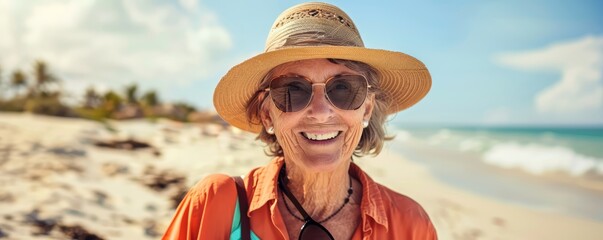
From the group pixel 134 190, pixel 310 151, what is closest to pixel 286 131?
pixel 310 151

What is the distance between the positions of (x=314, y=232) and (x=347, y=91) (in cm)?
61

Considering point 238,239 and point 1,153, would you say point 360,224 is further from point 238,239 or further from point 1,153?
point 1,153

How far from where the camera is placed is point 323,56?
6.91 ft

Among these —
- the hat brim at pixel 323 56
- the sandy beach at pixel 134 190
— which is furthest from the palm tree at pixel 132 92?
the hat brim at pixel 323 56

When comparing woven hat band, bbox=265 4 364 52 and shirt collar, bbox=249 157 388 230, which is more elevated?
woven hat band, bbox=265 4 364 52

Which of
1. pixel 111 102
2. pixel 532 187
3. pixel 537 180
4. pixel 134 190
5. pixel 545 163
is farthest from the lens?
pixel 111 102

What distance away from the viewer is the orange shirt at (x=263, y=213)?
201cm

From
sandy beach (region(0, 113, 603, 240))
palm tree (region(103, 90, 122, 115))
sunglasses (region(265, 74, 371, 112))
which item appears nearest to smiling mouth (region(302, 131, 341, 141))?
sunglasses (region(265, 74, 371, 112))

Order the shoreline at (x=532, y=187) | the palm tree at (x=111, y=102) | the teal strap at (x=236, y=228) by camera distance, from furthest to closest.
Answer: the palm tree at (x=111, y=102) → the shoreline at (x=532, y=187) → the teal strap at (x=236, y=228)

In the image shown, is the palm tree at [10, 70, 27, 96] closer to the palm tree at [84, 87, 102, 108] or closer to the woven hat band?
the palm tree at [84, 87, 102, 108]

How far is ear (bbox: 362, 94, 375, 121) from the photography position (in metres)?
2.36

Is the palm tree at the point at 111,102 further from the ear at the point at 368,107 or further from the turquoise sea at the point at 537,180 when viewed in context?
the ear at the point at 368,107

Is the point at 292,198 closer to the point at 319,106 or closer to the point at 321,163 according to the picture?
the point at 321,163

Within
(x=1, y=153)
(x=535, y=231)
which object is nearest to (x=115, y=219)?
(x=1, y=153)
